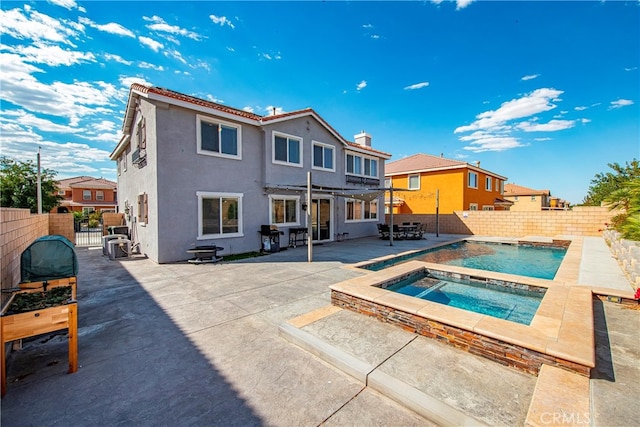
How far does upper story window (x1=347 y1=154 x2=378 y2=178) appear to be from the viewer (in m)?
18.5

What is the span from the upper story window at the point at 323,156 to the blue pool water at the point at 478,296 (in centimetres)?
988

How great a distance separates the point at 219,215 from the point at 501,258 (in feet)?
44.7

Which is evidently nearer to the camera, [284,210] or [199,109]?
[199,109]

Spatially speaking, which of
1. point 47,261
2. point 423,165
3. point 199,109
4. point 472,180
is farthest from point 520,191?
point 47,261

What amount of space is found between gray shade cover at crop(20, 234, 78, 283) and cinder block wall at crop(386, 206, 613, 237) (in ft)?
74.5

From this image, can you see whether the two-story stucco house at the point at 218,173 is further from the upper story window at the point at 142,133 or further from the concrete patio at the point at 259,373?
the concrete patio at the point at 259,373

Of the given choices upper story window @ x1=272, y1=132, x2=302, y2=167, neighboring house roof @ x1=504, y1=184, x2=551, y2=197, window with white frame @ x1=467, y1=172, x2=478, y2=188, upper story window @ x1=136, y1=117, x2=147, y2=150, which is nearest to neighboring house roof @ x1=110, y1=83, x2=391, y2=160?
upper story window @ x1=272, y1=132, x2=302, y2=167

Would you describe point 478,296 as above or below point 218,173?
below

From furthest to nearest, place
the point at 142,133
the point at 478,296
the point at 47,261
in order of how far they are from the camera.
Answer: the point at 142,133 < the point at 478,296 < the point at 47,261

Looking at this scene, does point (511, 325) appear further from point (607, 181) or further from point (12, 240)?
point (607, 181)

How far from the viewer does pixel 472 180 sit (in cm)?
2666

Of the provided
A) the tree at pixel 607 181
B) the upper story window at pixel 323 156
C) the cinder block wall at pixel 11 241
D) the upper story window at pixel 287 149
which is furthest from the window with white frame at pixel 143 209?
the tree at pixel 607 181

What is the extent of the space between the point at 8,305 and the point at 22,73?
1210 centimetres

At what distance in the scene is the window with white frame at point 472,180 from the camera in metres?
25.9
